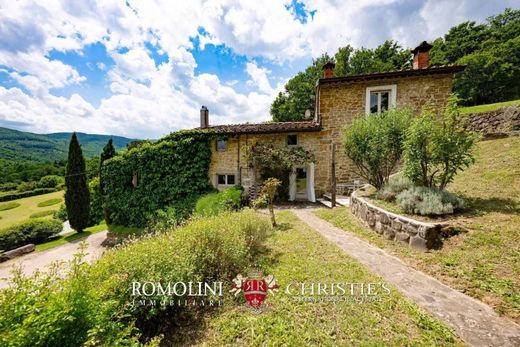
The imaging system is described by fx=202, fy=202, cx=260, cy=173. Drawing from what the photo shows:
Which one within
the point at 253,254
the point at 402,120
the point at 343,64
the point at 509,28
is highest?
the point at 509,28

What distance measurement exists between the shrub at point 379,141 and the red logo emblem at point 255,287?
582cm

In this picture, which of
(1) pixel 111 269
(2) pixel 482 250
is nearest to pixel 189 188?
(1) pixel 111 269

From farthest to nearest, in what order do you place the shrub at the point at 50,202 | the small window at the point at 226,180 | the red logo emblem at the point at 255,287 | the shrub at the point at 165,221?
the shrub at the point at 50,202 → the small window at the point at 226,180 → the shrub at the point at 165,221 → the red logo emblem at the point at 255,287

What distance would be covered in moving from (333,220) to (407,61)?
985 inches

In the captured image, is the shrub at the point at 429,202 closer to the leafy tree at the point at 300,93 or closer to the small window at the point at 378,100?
the small window at the point at 378,100

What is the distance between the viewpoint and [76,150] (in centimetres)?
1642

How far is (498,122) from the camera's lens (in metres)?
10.4

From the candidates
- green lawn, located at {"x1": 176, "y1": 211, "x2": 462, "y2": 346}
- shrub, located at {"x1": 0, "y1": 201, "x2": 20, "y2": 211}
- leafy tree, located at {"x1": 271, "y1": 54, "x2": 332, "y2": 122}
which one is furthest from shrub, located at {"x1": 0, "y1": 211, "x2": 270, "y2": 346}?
shrub, located at {"x1": 0, "y1": 201, "x2": 20, "y2": 211}

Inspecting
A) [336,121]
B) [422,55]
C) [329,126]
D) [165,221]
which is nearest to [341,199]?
[329,126]

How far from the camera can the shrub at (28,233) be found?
13977 mm

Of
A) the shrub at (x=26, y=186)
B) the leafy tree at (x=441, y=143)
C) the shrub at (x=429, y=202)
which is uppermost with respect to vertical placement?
the leafy tree at (x=441, y=143)

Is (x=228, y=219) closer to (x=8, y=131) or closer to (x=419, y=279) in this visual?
(x=419, y=279)

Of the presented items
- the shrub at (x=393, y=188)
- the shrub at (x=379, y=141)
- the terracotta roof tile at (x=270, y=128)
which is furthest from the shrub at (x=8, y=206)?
the shrub at (x=393, y=188)

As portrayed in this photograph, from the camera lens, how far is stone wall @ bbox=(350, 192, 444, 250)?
13.8 ft
